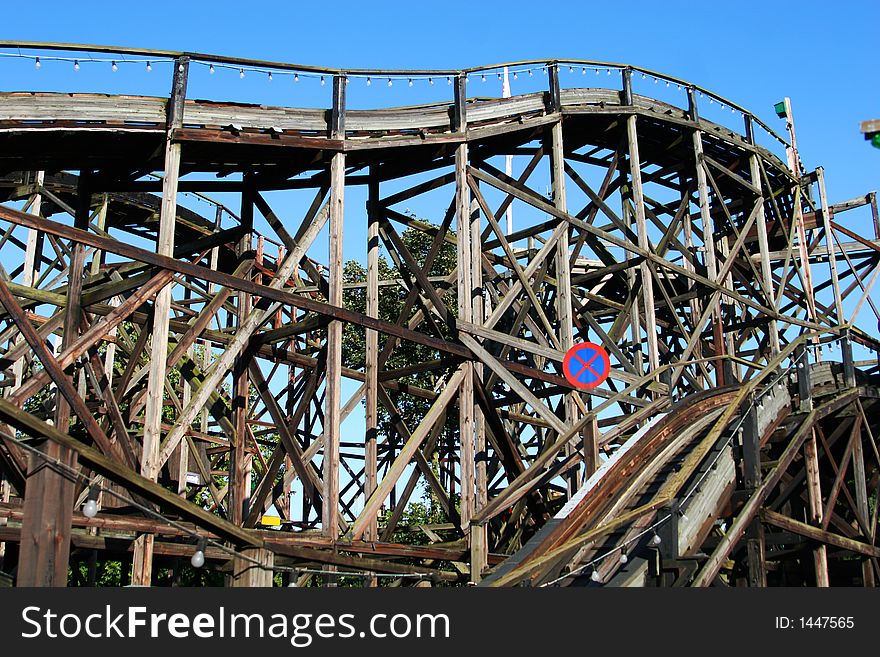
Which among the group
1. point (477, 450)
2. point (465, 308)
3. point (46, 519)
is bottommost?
point (46, 519)

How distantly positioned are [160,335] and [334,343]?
2.17 m

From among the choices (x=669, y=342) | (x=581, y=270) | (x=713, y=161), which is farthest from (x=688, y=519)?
(x=581, y=270)

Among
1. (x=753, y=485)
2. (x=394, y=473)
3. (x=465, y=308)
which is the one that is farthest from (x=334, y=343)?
(x=753, y=485)

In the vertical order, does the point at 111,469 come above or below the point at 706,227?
below

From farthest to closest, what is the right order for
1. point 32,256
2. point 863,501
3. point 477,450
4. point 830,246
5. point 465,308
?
1. point 830,246
2. point 32,256
3. point 863,501
4. point 465,308
5. point 477,450

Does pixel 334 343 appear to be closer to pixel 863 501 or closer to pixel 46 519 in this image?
pixel 46 519

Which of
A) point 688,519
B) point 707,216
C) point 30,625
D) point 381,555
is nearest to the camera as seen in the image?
point 30,625

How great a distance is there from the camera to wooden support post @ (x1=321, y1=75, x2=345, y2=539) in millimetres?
11650

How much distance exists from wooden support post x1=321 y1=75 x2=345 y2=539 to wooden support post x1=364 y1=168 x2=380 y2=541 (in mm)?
577

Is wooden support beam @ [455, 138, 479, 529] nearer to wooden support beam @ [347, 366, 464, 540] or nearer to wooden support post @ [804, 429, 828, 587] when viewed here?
wooden support beam @ [347, 366, 464, 540]

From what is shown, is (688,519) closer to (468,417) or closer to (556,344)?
(468,417)

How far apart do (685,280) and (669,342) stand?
3.66 metres

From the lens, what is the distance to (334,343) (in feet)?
40.2

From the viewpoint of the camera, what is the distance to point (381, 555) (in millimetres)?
12047
